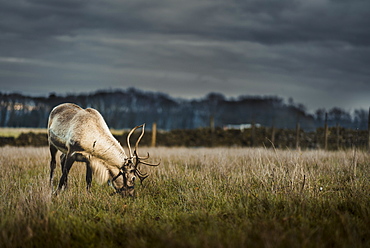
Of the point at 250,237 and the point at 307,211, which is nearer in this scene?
the point at 250,237

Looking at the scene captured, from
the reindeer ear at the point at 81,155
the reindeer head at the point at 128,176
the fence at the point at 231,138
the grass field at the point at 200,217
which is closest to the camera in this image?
the grass field at the point at 200,217

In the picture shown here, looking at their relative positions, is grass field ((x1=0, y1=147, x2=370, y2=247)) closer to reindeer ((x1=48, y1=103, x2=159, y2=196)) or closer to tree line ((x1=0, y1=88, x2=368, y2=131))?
reindeer ((x1=48, y1=103, x2=159, y2=196))

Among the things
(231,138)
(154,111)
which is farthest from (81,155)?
(154,111)

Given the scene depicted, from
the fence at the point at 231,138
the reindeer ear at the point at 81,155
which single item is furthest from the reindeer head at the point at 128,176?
the fence at the point at 231,138

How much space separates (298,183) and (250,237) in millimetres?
2347

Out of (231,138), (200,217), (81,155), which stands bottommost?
(200,217)

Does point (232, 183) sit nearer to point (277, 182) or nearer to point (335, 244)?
point (277, 182)

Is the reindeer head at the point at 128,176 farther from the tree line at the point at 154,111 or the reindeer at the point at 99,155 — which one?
the tree line at the point at 154,111

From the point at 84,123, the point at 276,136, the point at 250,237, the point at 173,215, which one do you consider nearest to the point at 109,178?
the point at 84,123

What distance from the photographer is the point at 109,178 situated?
21.5ft

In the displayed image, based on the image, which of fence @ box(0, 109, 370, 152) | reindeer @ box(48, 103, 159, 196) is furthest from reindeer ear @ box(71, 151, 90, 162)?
fence @ box(0, 109, 370, 152)

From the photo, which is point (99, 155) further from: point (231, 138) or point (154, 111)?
point (154, 111)

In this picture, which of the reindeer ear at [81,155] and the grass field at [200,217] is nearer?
the grass field at [200,217]

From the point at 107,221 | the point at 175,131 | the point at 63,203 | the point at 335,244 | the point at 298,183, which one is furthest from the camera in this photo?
the point at 175,131
